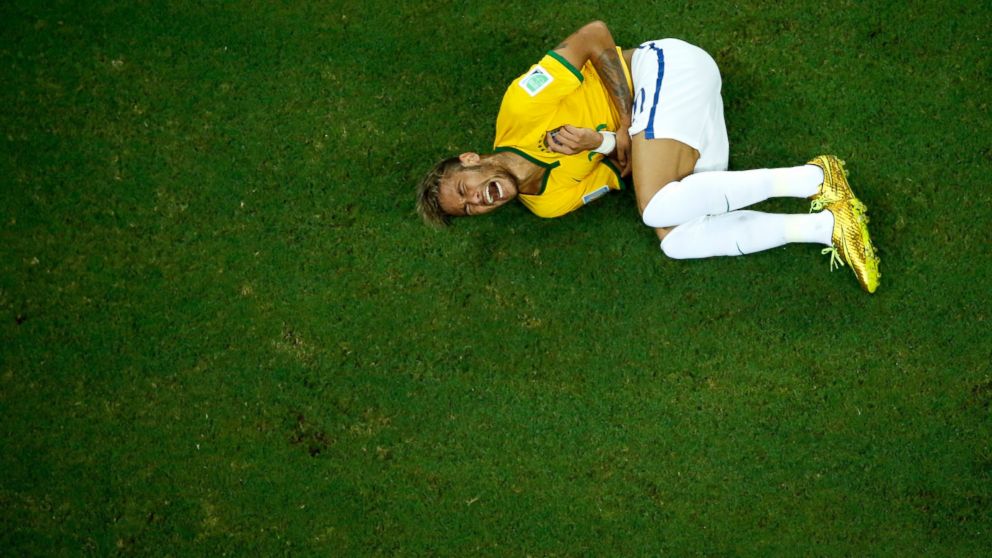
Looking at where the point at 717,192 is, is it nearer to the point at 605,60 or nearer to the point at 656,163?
the point at 656,163

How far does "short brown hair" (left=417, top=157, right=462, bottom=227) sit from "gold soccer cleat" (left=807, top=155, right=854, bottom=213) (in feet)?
6.69

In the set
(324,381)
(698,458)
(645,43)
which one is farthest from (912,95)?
(324,381)

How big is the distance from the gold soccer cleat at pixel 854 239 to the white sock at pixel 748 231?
0.16ft

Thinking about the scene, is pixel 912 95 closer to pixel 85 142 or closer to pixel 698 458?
pixel 698 458

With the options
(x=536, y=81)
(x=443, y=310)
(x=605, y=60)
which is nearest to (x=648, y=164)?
(x=605, y=60)

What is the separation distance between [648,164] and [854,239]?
1.26 metres

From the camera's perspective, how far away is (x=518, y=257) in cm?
457

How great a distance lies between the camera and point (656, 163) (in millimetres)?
4043

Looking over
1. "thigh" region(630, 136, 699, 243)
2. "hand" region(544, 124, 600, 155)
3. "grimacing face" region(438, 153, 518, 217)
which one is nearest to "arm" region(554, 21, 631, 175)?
"thigh" region(630, 136, 699, 243)

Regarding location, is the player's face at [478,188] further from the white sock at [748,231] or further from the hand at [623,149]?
the white sock at [748,231]

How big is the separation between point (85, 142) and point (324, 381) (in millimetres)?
2111

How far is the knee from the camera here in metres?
4.02

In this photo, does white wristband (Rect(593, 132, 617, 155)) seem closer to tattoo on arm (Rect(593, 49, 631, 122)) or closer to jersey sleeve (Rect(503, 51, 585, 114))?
tattoo on arm (Rect(593, 49, 631, 122))

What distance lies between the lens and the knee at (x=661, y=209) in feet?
13.2
